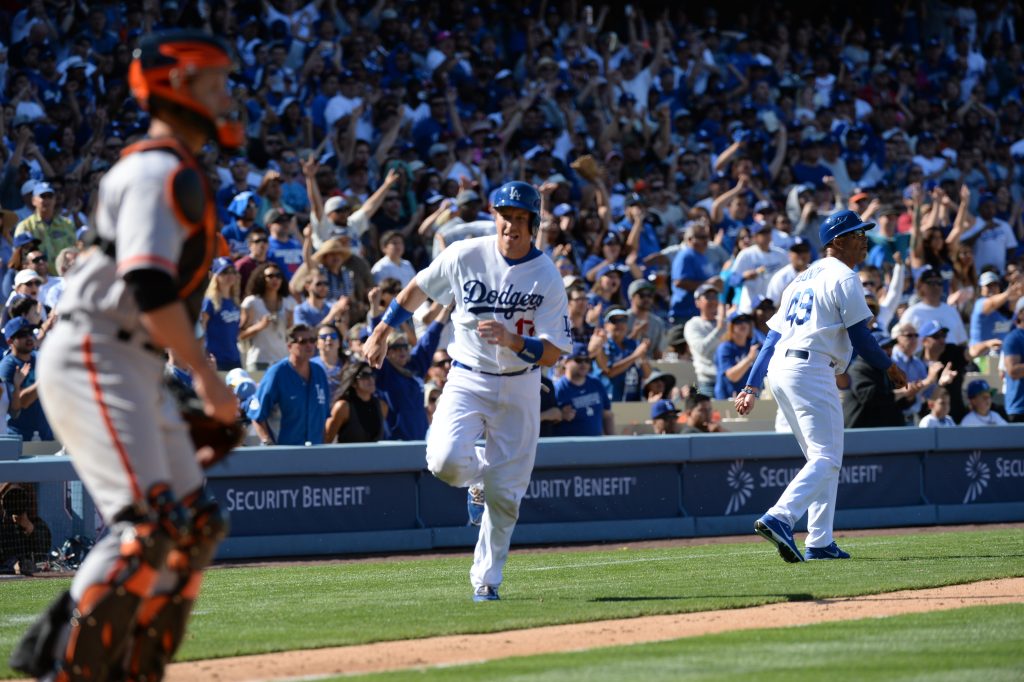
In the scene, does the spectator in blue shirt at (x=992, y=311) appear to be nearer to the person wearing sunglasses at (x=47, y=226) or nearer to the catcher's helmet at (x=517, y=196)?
the person wearing sunglasses at (x=47, y=226)

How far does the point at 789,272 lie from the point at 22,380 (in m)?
7.42

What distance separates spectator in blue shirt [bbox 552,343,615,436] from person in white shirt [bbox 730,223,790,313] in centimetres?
324

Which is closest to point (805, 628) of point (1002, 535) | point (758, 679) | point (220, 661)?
point (758, 679)

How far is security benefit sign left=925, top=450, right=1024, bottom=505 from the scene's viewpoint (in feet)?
48.5

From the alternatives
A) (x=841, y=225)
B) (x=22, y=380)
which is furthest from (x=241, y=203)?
(x=841, y=225)

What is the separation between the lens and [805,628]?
280 inches

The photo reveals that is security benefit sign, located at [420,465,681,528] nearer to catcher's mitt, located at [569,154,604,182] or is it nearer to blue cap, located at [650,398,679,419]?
blue cap, located at [650,398,679,419]

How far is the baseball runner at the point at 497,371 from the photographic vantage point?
319 inches

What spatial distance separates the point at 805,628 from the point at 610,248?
10747mm

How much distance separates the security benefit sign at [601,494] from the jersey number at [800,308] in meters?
3.70

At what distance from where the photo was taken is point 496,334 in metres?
7.72

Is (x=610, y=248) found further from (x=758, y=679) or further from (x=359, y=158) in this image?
(x=758, y=679)

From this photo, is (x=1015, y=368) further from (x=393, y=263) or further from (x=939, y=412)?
(x=393, y=263)

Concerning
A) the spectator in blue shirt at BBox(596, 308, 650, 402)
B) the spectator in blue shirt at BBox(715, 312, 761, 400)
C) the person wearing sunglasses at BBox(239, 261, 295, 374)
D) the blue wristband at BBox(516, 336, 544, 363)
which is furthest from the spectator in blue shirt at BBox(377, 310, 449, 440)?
the blue wristband at BBox(516, 336, 544, 363)
